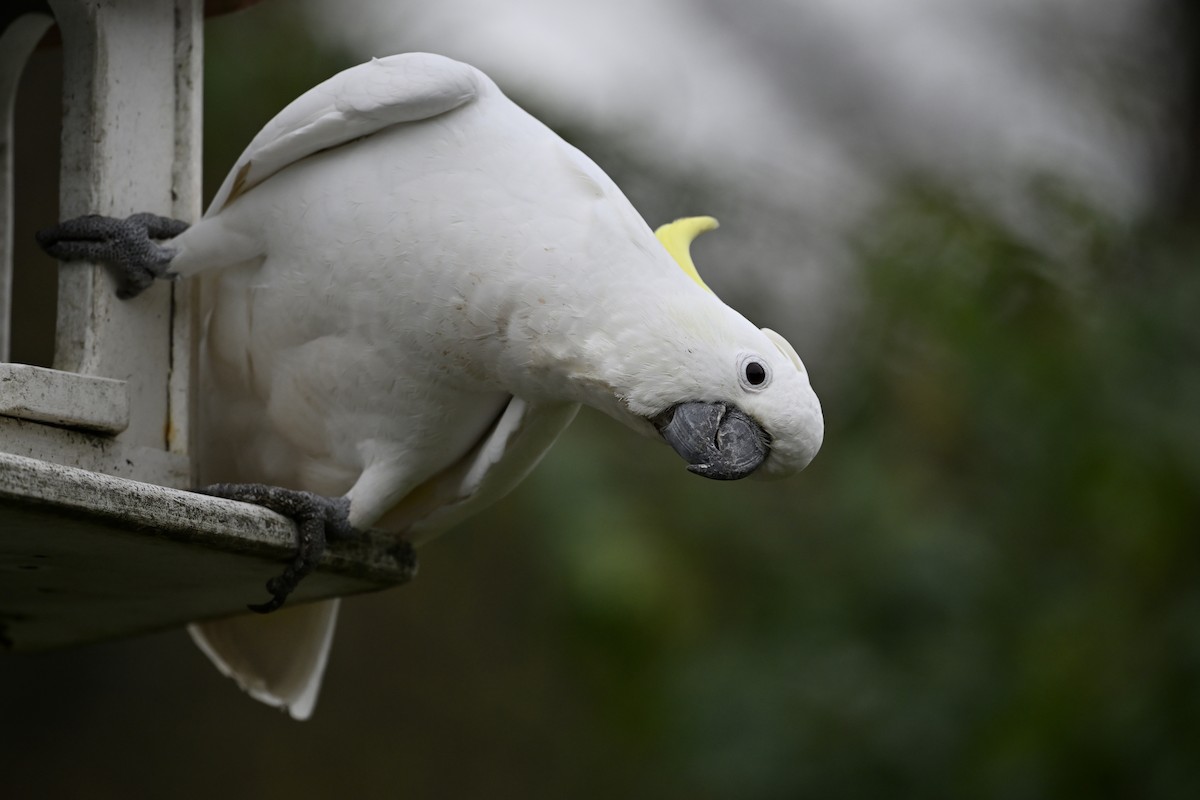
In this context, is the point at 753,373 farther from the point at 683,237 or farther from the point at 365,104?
the point at 365,104

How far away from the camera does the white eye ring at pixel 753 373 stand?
4.58 ft

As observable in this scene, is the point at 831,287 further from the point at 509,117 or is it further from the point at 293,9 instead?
the point at 509,117

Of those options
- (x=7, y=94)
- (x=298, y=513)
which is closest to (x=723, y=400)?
(x=298, y=513)

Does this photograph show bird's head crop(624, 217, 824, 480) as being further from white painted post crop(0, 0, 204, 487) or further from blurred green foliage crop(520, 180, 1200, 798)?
blurred green foliage crop(520, 180, 1200, 798)

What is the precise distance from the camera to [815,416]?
142cm

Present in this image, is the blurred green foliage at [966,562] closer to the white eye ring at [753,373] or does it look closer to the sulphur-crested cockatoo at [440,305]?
the sulphur-crested cockatoo at [440,305]

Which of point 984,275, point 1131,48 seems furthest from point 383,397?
point 1131,48

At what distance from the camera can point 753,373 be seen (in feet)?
4.60

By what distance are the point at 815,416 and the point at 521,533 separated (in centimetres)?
258

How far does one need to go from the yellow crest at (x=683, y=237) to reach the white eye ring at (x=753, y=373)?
18cm

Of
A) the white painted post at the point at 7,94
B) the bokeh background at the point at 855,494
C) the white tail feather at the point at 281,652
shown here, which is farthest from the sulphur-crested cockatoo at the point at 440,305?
the bokeh background at the point at 855,494

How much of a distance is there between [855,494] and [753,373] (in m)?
2.10

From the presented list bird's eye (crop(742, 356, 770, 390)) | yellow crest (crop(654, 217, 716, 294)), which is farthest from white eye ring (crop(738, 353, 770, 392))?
yellow crest (crop(654, 217, 716, 294))

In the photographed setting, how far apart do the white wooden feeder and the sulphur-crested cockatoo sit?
2.0 inches
